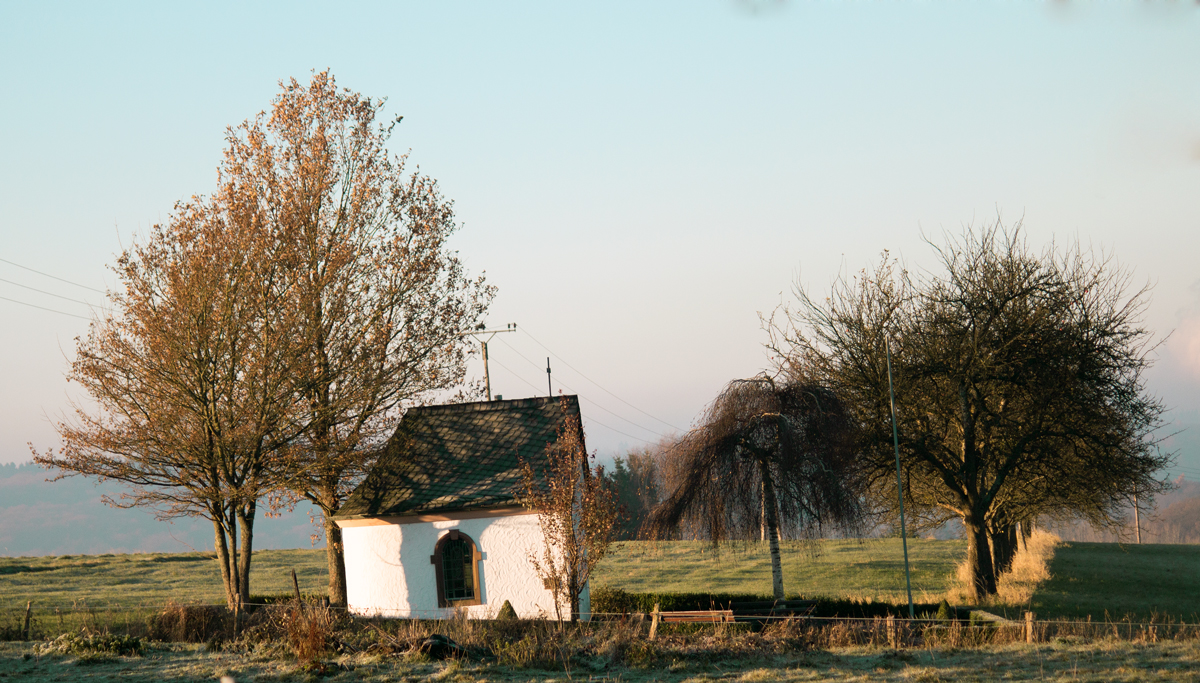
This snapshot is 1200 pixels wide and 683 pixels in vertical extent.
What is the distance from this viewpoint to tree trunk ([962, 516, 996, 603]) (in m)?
27.9

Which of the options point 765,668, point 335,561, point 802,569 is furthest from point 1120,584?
point 335,561

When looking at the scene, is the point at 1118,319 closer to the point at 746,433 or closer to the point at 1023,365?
the point at 1023,365

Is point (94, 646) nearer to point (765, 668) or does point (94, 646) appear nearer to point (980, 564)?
point (765, 668)

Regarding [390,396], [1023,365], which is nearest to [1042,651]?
[1023,365]

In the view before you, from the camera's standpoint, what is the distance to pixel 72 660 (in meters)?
15.6

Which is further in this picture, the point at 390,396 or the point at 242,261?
the point at 390,396

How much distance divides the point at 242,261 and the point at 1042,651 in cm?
2200

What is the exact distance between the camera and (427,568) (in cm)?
2491

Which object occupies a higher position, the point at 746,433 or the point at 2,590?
the point at 746,433

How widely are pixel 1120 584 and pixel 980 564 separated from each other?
9.45 m

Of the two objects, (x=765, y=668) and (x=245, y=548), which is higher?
(x=245, y=548)

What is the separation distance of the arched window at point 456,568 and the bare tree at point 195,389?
5.32 m

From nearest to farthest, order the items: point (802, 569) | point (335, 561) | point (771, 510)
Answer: point (771, 510) < point (335, 561) < point (802, 569)

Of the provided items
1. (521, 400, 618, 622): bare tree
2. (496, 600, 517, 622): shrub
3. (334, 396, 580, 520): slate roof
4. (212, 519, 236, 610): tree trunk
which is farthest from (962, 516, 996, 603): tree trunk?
(212, 519, 236, 610): tree trunk
